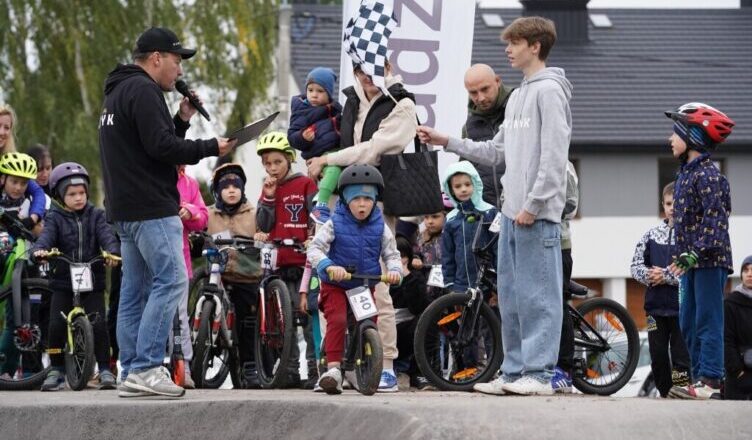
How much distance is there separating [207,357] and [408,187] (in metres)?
2.46

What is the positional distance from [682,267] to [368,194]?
2.04 metres

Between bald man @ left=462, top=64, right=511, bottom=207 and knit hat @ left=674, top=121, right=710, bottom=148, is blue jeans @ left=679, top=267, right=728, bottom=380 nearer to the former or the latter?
knit hat @ left=674, top=121, right=710, bottom=148

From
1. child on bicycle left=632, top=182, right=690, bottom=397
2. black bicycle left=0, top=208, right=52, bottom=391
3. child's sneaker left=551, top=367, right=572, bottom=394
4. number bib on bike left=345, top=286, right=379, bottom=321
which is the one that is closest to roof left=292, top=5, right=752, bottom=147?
child on bicycle left=632, top=182, right=690, bottom=397

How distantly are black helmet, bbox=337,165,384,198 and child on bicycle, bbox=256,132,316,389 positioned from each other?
1846mm

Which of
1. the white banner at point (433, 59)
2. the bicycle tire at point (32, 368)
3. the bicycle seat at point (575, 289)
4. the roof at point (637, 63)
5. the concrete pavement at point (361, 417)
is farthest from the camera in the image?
the roof at point (637, 63)

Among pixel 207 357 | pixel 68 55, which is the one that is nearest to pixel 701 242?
pixel 207 357

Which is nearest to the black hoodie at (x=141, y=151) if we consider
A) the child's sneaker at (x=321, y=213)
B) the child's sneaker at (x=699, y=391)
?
the child's sneaker at (x=321, y=213)

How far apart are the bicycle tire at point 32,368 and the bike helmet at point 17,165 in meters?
0.84

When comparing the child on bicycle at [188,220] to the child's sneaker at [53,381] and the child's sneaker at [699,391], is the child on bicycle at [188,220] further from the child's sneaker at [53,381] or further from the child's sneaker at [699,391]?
the child's sneaker at [699,391]

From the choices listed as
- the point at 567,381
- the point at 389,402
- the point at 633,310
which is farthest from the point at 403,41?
the point at 633,310

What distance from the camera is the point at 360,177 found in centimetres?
973

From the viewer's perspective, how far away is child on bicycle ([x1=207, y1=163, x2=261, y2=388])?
1194 cm

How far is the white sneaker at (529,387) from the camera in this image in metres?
8.84

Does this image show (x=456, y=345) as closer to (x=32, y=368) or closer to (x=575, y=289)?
(x=575, y=289)
